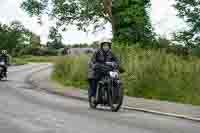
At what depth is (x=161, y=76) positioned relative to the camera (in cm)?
2150

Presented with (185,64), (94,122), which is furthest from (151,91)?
(94,122)

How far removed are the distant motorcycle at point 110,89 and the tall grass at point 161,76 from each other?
9.98 feet

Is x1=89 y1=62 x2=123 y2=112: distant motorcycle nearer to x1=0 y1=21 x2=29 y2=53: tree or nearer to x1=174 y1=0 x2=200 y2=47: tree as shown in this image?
x1=174 y1=0 x2=200 y2=47: tree

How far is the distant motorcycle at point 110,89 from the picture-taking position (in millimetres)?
15352

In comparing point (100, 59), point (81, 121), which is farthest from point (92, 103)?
point (81, 121)

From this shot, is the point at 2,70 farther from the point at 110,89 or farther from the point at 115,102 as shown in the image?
the point at 115,102

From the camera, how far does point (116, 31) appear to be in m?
47.5

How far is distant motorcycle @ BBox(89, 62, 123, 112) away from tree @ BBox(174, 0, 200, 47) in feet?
87.6

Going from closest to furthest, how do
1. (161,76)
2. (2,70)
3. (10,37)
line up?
(161,76)
(2,70)
(10,37)

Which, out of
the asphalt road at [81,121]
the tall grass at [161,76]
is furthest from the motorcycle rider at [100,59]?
the tall grass at [161,76]

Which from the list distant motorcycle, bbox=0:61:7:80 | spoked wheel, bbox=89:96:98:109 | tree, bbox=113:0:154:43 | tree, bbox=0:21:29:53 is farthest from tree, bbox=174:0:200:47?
tree, bbox=0:21:29:53

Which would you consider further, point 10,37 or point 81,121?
point 10,37

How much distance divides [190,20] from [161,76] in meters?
23.5

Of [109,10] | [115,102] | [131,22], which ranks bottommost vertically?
[115,102]
